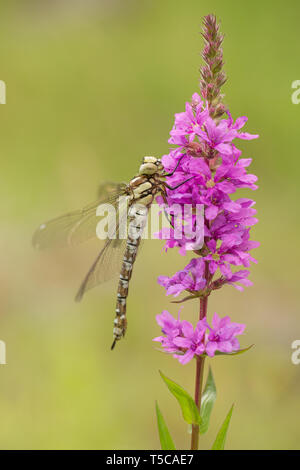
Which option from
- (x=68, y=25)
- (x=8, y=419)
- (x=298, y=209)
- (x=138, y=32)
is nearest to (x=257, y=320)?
(x=298, y=209)

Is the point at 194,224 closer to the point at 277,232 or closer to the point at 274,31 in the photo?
the point at 277,232

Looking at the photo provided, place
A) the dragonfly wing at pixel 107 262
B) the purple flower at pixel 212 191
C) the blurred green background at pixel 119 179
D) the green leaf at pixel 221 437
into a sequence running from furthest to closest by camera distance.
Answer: the blurred green background at pixel 119 179, the dragonfly wing at pixel 107 262, the green leaf at pixel 221 437, the purple flower at pixel 212 191

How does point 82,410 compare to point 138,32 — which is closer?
point 82,410

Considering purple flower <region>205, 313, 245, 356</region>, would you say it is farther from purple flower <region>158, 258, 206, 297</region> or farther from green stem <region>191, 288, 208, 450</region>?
purple flower <region>158, 258, 206, 297</region>

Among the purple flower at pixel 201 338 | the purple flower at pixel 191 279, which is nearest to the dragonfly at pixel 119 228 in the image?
the purple flower at pixel 191 279

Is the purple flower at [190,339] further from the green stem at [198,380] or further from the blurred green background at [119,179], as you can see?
the blurred green background at [119,179]

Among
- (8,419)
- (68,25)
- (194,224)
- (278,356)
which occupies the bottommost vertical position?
(8,419)

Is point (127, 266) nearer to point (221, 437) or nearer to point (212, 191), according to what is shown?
point (212, 191)
